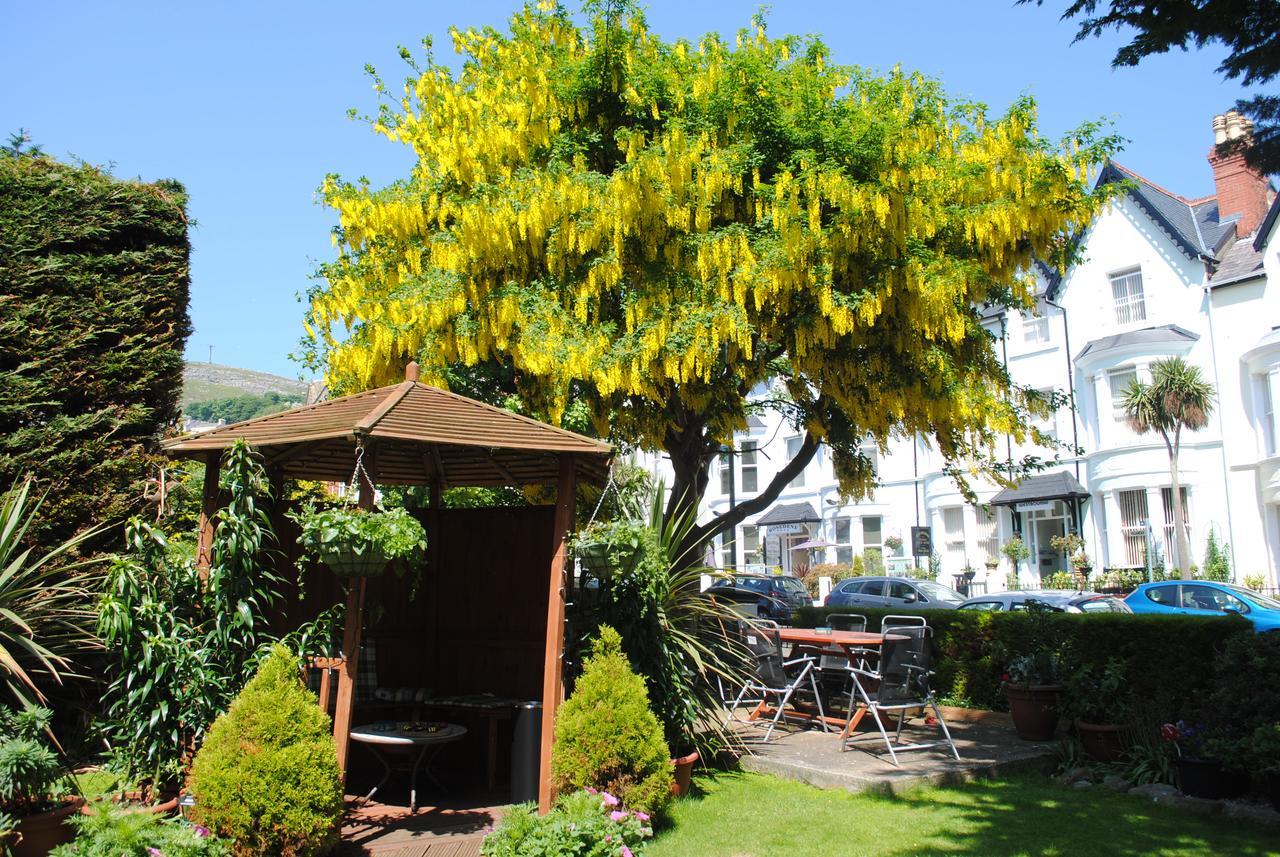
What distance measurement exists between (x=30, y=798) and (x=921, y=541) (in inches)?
1097

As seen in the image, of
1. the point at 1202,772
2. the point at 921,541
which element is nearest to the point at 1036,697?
the point at 1202,772

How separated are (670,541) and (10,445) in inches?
218

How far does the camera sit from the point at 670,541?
8.55m

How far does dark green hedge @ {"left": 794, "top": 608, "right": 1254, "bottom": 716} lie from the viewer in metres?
8.42

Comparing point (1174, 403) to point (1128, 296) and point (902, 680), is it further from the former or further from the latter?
point (902, 680)

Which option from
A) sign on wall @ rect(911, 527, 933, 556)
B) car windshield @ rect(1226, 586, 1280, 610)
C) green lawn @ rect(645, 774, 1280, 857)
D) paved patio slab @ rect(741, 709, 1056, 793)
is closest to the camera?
green lawn @ rect(645, 774, 1280, 857)

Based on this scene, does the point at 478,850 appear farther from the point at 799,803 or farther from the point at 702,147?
the point at 702,147

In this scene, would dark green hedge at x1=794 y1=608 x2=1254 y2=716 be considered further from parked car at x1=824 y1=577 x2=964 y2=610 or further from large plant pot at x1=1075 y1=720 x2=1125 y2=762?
parked car at x1=824 y1=577 x2=964 y2=610

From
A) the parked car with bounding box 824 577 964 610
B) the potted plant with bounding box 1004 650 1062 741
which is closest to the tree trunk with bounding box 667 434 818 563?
the potted plant with bounding box 1004 650 1062 741

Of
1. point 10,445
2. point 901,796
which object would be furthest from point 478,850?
point 10,445

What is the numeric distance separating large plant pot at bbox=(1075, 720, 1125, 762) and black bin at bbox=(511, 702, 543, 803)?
490 cm

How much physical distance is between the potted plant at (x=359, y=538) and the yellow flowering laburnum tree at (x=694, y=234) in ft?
14.6

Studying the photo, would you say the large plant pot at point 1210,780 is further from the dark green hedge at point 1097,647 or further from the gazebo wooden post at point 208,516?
the gazebo wooden post at point 208,516

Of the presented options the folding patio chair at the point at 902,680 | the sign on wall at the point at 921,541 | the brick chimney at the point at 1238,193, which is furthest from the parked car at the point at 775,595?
the brick chimney at the point at 1238,193
